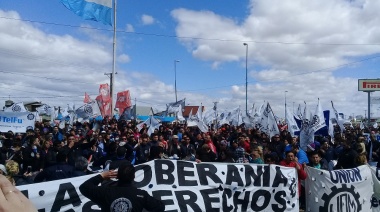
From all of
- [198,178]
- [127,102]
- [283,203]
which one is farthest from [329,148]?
[127,102]

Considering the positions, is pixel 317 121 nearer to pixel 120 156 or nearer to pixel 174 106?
pixel 120 156

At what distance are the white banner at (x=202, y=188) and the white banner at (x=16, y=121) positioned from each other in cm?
1062

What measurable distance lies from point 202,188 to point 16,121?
36.4ft

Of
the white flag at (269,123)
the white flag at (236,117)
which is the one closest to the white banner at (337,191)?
the white flag at (269,123)

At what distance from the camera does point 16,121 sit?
1542 cm

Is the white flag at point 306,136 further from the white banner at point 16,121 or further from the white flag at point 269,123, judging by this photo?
the white banner at point 16,121

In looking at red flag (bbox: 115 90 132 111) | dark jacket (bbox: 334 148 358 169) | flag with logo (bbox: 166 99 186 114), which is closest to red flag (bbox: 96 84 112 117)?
red flag (bbox: 115 90 132 111)

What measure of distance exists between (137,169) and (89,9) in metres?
14.7

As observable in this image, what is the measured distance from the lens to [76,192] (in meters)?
5.71

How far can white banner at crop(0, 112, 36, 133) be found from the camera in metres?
15.1

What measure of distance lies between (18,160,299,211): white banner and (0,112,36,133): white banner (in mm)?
10616

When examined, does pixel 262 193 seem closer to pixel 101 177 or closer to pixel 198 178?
pixel 198 178

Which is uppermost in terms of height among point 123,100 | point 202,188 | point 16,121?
point 123,100

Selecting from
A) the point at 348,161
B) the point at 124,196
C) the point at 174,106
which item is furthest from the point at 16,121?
the point at 174,106
